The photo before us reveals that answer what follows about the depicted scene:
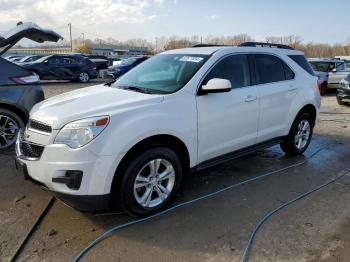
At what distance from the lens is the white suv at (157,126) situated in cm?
333

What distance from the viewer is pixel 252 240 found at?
3.37 metres

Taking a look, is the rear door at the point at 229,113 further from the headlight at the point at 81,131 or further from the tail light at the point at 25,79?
the tail light at the point at 25,79

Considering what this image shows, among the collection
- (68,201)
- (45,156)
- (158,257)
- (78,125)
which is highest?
(78,125)

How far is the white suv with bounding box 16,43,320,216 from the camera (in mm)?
3334

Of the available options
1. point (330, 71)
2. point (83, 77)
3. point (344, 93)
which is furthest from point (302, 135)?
point (83, 77)

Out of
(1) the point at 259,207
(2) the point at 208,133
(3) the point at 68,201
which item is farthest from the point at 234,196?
(3) the point at 68,201

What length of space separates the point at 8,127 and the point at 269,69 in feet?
14.0

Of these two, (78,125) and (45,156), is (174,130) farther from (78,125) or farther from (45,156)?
(45,156)

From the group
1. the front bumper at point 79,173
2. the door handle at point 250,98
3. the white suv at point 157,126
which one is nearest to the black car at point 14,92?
the white suv at point 157,126

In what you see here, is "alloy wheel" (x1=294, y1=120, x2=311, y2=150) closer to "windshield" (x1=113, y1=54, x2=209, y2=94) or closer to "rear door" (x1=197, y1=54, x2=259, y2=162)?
"rear door" (x1=197, y1=54, x2=259, y2=162)

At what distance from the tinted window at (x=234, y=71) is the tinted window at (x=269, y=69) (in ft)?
0.86

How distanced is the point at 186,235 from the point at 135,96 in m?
1.56

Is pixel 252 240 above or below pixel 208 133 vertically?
below

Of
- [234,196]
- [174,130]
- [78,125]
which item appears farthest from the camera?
[234,196]
